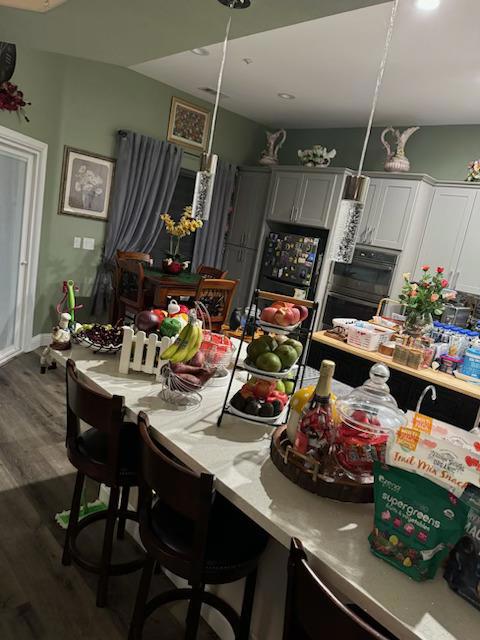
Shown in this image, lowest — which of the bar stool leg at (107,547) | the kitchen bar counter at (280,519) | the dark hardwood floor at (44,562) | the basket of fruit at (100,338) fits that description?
the dark hardwood floor at (44,562)

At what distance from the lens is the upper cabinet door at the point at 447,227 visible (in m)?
4.26

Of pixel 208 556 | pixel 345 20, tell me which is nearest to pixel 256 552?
pixel 208 556

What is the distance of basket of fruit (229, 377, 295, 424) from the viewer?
1.48 meters

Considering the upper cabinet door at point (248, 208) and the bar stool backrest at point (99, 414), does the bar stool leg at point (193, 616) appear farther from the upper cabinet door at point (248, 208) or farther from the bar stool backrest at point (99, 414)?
the upper cabinet door at point (248, 208)

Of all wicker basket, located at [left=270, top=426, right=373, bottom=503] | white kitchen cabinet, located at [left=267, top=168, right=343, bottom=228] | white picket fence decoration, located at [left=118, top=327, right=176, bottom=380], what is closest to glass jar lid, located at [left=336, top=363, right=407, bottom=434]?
wicker basket, located at [left=270, top=426, right=373, bottom=503]

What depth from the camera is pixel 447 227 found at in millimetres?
4383

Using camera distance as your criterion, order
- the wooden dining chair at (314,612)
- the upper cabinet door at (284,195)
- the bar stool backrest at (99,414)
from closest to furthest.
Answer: the wooden dining chair at (314,612) → the bar stool backrest at (99,414) → the upper cabinet door at (284,195)

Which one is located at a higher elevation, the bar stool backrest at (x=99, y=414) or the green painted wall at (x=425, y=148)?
the green painted wall at (x=425, y=148)

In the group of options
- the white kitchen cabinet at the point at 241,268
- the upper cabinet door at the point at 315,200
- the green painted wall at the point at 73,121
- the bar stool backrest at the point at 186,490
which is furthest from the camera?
the white kitchen cabinet at the point at 241,268

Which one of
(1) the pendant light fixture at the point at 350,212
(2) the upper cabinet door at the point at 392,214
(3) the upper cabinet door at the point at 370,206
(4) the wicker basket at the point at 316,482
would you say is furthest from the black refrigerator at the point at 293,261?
(4) the wicker basket at the point at 316,482

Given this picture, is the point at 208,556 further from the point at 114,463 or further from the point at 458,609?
the point at 458,609

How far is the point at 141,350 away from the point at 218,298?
2.56 metres

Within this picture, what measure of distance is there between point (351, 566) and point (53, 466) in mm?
2130

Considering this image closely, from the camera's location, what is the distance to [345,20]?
8.94ft
